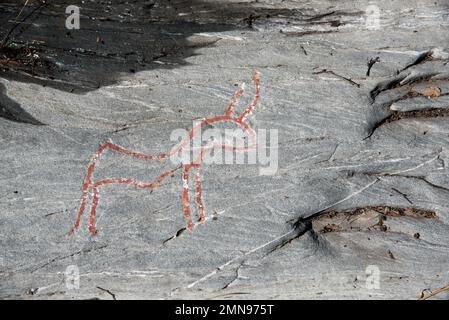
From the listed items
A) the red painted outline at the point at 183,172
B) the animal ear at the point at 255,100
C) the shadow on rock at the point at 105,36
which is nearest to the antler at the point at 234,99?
the red painted outline at the point at 183,172

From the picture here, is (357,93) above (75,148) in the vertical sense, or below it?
above

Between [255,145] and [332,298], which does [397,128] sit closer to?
[255,145]

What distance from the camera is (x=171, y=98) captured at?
5.59m

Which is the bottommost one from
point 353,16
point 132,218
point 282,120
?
point 132,218

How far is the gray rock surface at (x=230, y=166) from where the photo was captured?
17.8 ft

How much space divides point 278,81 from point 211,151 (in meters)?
0.99

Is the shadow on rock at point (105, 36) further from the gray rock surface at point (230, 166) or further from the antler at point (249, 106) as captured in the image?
the antler at point (249, 106)

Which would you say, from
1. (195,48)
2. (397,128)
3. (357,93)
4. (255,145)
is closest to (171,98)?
(195,48)

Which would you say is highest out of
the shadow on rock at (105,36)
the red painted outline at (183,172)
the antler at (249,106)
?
the shadow on rock at (105,36)

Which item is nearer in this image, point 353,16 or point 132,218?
point 132,218

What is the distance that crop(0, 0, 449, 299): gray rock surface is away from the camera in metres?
5.43

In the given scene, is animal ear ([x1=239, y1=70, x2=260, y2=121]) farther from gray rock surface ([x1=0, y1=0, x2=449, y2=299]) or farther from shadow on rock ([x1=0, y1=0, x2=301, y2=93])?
shadow on rock ([x1=0, y1=0, x2=301, y2=93])

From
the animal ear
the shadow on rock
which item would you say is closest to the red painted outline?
the animal ear

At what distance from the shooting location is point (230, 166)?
5.52 meters
